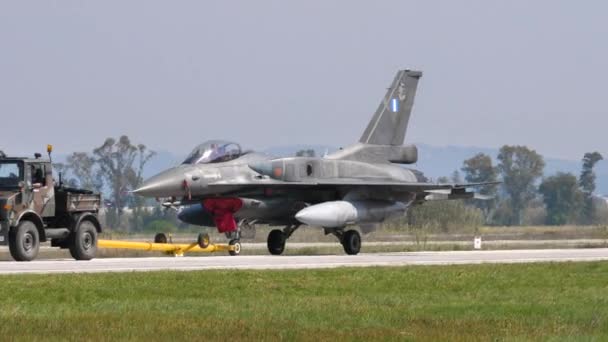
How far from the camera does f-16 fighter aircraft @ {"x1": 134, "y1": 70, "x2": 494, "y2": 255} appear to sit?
3997cm

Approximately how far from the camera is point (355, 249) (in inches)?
1673

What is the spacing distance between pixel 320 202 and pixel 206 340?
82.2 ft

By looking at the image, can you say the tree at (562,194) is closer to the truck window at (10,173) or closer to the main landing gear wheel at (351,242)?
the main landing gear wheel at (351,242)

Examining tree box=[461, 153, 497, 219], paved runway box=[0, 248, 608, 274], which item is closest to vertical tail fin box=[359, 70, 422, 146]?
paved runway box=[0, 248, 608, 274]

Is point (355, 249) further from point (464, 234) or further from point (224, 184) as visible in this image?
point (464, 234)

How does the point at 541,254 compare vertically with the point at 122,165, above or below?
below

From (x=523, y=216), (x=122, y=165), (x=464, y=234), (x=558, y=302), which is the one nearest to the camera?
(x=558, y=302)

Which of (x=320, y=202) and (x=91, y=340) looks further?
(x=320, y=202)

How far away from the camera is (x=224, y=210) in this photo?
4128 centimetres

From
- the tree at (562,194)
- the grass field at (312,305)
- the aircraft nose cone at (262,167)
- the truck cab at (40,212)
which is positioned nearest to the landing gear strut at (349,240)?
the aircraft nose cone at (262,167)

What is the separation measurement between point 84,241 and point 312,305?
1409 centimetres

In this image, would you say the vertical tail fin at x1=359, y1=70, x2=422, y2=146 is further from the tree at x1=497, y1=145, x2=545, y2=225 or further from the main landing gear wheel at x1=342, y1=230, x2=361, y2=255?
the tree at x1=497, y1=145, x2=545, y2=225

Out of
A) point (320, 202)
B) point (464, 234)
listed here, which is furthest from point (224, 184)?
point (464, 234)

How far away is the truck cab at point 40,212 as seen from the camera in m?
33.4
